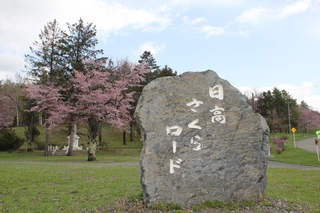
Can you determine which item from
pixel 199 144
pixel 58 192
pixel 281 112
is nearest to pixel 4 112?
pixel 58 192

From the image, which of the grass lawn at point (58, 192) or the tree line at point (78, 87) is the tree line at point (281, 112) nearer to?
the tree line at point (78, 87)

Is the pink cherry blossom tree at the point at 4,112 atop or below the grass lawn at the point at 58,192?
atop

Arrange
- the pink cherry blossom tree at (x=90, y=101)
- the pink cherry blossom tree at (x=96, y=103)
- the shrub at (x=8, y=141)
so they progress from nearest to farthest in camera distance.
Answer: the pink cherry blossom tree at (x=96, y=103) < the pink cherry blossom tree at (x=90, y=101) < the shrub at (x=8, y=141)

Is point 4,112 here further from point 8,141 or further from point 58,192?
point 58,192

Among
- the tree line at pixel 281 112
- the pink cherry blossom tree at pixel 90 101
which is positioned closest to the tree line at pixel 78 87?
the pink cherry blossom tree at pixel 90 101

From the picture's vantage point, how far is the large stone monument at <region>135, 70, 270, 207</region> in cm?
589

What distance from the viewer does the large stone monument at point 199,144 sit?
5.89 metres

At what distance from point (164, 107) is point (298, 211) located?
3.58 metres

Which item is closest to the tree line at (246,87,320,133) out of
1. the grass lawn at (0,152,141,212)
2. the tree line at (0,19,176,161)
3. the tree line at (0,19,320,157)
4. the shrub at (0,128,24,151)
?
the tree line at (0,19,320,157)

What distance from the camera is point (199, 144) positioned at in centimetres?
609

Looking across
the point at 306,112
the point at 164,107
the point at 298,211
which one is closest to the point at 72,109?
the point at 164,107

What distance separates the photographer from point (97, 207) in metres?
6.26

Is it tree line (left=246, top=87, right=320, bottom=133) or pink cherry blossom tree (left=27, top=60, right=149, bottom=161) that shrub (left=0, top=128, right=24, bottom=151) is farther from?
tree line (left=246, top=87, right=320, bottom=133)

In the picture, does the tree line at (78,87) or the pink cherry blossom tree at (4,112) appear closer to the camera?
the tree line at (78,87)
